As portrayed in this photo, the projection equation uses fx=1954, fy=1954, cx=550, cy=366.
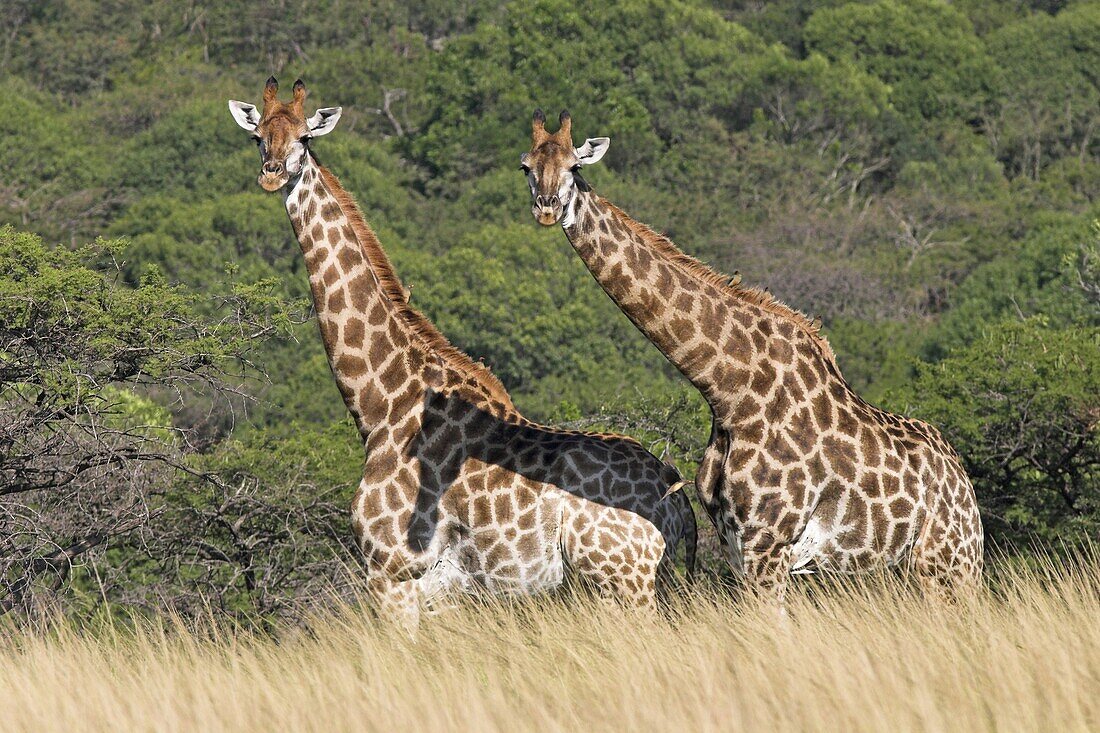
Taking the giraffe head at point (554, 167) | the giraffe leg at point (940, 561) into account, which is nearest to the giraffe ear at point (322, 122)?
the giraffe head at point (554, 167)

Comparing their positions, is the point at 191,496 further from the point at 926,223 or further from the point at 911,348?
the point at 926,223

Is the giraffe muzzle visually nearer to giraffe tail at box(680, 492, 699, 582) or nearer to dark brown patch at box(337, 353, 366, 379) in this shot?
dark brown patch at box(337, 353, 366, 379)

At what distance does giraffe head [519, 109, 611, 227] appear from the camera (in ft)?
35.4

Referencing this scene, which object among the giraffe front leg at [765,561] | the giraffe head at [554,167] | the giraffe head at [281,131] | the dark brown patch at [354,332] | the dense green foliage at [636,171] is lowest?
the dense green foliage at [636,171]

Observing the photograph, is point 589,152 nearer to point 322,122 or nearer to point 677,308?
point 677,308

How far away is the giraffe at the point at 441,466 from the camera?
11.5 metres

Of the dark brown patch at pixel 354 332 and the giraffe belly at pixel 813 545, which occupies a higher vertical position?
the dark brown patch at pixel 354 332

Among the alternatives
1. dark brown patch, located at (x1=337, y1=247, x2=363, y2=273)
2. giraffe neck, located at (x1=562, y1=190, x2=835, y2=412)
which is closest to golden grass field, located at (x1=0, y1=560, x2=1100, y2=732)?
giraffe neck, located at (x1=562, y1=190, x2=835, y2=412)

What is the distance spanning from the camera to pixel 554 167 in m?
10.8

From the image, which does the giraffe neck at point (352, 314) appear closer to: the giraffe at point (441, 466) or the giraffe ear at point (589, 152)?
the giraffe at point (441, 466)

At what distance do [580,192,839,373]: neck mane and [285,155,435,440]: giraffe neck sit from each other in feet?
5.51

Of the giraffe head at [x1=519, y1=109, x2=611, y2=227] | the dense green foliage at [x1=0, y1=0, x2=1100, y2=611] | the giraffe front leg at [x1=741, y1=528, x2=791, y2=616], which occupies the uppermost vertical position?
the giraffe head at [x1=519, y1=109, x2=611, y2=227]

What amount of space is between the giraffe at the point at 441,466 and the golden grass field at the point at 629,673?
0.55m

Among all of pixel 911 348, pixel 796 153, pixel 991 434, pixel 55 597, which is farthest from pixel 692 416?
pixel 796 153
